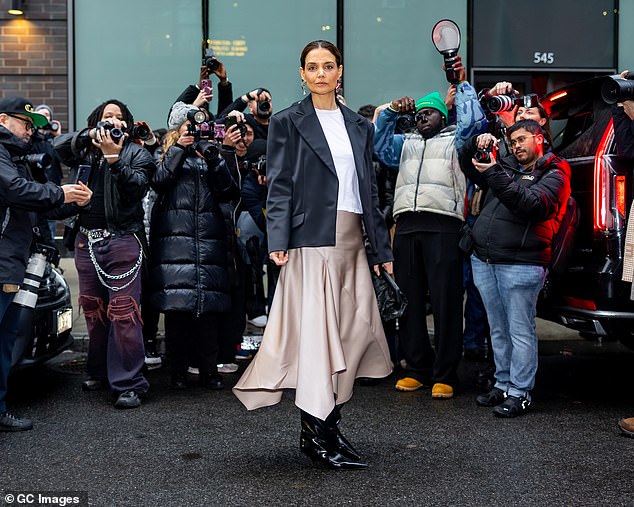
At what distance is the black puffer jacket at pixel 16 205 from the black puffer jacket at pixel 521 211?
260cm

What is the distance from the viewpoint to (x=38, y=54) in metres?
12.1

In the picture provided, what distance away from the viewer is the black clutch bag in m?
4.50

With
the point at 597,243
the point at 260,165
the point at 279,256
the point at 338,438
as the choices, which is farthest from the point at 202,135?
the point at 597,243

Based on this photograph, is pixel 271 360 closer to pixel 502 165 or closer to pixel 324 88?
pixel 324 88

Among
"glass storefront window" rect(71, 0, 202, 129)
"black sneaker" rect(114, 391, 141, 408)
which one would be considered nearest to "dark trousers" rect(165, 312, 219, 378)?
"black sneaker" rect(114, 391, 141, 408)

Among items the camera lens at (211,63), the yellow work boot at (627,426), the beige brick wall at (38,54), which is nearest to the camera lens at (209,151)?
the camera lens at (211,63)

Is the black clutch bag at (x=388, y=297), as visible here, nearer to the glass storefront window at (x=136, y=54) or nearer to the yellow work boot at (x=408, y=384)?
the yellow work boot at (x=408, y=384)

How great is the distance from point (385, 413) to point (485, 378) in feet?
3.38

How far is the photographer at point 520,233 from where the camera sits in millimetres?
5461

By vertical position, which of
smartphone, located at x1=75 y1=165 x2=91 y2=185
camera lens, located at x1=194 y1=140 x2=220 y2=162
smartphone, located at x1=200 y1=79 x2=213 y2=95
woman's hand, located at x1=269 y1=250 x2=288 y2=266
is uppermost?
smartphone, located at x1=200 y1=79 x2=213 y2=95

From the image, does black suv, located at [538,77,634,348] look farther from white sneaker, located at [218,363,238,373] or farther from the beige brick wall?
the beige brick wall

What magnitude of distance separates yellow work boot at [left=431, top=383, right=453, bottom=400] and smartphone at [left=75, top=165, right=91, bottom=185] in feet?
8.88

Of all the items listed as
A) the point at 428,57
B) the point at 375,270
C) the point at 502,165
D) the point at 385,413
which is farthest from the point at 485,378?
the point at 428,57

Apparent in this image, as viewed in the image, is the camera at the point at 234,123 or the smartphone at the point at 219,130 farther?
the camera at the point at 234,123
